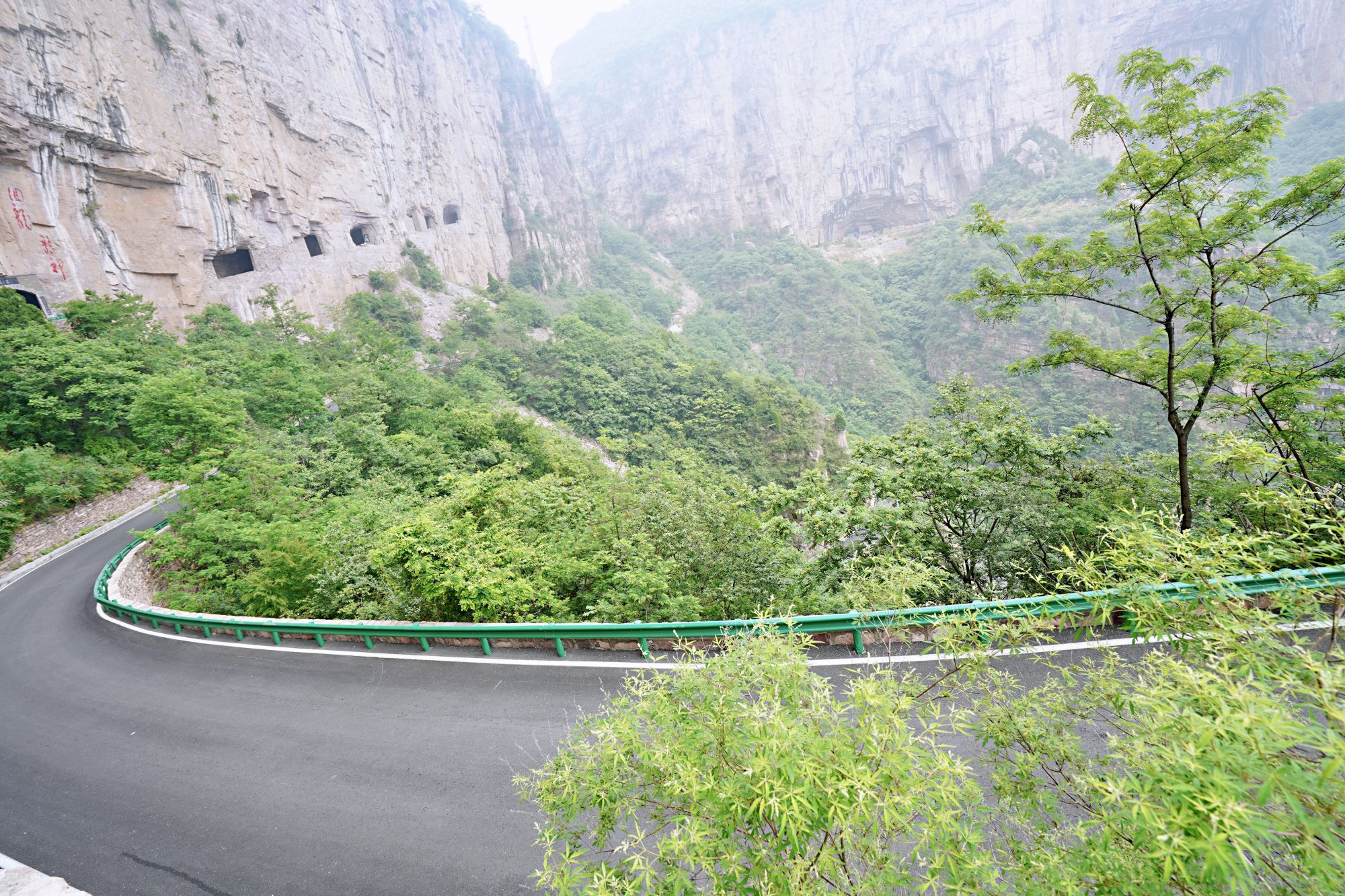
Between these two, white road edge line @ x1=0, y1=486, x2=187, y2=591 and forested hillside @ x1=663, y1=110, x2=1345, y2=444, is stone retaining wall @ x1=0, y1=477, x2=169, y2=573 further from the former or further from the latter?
forested hillside @ x1=663, y1=110, x2=1345, y2=444

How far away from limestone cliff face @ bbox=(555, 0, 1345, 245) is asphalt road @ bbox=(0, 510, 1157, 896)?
97.9 m

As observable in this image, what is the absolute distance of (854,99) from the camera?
9406cm

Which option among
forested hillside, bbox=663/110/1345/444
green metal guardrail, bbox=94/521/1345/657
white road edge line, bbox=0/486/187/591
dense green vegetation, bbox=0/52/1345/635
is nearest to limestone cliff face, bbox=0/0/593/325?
dense green vegetation, bbox=0/52/1345/635

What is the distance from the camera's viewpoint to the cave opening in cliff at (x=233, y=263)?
29.3 m

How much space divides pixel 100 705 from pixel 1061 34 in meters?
126

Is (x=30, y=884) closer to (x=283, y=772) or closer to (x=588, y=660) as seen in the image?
(x=283, y=772)

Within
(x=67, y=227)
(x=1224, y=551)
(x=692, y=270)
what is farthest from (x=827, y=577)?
(x=692, y=270)

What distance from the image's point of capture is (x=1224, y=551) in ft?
6.97

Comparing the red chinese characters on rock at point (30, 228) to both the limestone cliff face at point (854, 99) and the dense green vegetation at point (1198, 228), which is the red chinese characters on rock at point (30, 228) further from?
the limestone cliff face at point (854, 99)

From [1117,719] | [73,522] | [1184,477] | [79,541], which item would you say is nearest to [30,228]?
[73,522]

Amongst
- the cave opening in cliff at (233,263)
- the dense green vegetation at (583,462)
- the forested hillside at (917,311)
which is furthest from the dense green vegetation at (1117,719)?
the forested hillside at (917,311)

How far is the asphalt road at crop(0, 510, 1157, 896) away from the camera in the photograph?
4.13 m

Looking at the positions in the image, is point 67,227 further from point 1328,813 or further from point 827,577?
point 1328,813

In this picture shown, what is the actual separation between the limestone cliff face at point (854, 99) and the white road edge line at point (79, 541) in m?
92.3
